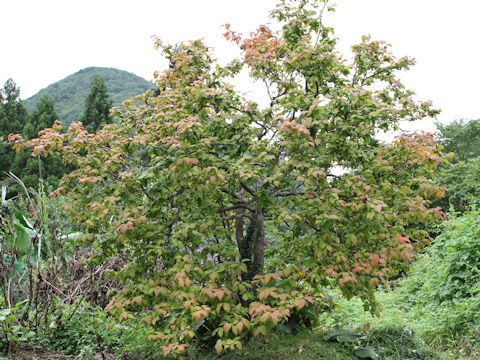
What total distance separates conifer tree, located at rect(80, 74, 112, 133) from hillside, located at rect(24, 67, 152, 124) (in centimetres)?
849

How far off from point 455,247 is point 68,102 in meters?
36.2

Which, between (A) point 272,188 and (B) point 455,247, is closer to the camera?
(A) point 272,188

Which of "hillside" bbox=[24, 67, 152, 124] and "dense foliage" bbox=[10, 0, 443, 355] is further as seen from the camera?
"hillside" bbox=[24, 67, 152, 124]

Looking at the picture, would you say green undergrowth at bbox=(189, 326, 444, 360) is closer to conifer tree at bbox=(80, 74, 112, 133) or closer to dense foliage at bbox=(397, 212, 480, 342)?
dense foliage at bbox=(397, 212, 480, 342)

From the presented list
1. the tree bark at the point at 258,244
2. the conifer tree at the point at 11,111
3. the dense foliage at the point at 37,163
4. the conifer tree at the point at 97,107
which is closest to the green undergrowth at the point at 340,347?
the tree bark at the point at 258,244

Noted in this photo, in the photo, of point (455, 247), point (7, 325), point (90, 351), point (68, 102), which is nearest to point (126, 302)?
point (90, 351)

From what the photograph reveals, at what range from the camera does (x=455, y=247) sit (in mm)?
5656

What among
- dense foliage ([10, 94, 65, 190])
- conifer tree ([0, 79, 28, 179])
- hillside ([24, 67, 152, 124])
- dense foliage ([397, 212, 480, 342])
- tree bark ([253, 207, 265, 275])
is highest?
hillside ([24, 67, 152, 124])

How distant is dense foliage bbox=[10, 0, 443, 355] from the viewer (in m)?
2.66

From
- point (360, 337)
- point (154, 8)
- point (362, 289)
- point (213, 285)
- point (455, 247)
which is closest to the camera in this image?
point (213, 285)

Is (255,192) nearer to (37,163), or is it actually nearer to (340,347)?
(340,347)

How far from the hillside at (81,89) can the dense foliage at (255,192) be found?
27908mm

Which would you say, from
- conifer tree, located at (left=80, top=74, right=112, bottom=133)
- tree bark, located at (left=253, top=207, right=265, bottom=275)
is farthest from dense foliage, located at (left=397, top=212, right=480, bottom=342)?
conifer tree, located at (left=80, top=74, right=112, bottom=133)

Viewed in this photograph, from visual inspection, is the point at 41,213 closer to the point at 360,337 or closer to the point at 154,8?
the point at 154,8
